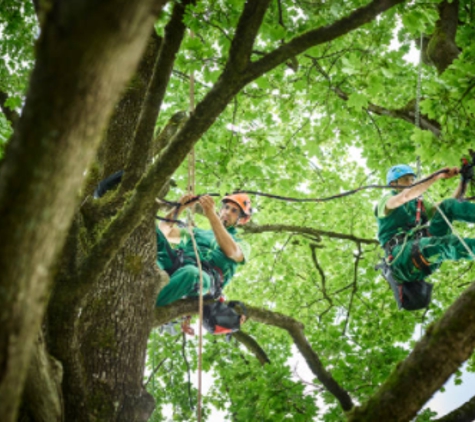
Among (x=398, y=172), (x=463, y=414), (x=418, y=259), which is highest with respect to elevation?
(x=398, y=172)

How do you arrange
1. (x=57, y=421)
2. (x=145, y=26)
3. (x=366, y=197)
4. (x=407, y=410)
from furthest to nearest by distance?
(x=366, y=197) < (x=57, y=421) < (x=407, y=410) < (x=145, y=26)

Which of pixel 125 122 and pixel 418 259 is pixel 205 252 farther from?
pixel 418 259

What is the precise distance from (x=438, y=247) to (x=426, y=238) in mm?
183

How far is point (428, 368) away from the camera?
73.1 inches

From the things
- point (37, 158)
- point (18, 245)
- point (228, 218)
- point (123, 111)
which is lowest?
point (18, 245)

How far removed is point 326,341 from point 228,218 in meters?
2.00

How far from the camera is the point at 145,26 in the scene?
37.7 inches

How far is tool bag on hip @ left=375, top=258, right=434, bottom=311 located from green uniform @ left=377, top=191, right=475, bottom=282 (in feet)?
0.29

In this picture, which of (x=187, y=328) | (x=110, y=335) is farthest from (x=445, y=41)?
(x=110, y=335)

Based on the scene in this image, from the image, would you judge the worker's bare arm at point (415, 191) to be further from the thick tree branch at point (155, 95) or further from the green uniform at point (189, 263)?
the thick tree branch at point (155, 95)

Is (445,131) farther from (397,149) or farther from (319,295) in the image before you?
(319,295)

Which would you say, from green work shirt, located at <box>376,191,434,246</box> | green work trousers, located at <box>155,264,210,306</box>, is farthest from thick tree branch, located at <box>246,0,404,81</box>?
green work shirt, located at <box>376,191,434,246</box>

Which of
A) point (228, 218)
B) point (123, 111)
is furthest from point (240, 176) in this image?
point (123, 111)

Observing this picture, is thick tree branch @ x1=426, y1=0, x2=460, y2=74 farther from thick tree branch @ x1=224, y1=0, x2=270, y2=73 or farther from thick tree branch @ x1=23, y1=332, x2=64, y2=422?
thick tree branch @ x1=23, y1=332, x2=64, y2=422
